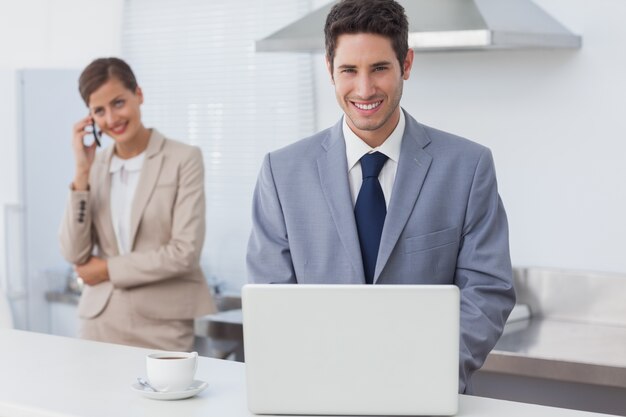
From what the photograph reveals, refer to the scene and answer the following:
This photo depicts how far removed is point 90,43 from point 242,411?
120 inches

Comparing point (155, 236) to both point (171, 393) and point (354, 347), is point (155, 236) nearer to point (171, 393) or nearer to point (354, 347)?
point (171, 393)

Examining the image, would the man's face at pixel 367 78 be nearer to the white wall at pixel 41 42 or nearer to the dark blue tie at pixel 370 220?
the dark blue tie at pixel 370 220

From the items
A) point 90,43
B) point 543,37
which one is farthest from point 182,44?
point 543,37

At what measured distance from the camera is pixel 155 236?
3191 mm

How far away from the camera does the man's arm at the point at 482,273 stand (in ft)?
6.50

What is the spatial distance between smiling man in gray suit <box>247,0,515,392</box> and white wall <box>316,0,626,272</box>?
Answer: 1259 mm

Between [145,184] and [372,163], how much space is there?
3.98ft

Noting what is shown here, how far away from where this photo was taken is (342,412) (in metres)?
1.67

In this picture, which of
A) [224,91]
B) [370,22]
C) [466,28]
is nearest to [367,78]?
[370,22]

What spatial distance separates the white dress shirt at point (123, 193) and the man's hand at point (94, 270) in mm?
85

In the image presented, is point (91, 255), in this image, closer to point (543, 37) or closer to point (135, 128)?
point (135, 128)

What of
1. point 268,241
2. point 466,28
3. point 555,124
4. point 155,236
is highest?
point 466,28

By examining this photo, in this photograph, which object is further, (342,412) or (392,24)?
(392,24)

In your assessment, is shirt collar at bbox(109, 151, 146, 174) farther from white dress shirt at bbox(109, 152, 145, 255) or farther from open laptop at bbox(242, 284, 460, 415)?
open laptop at bbox(242, 284, 460, 415)
